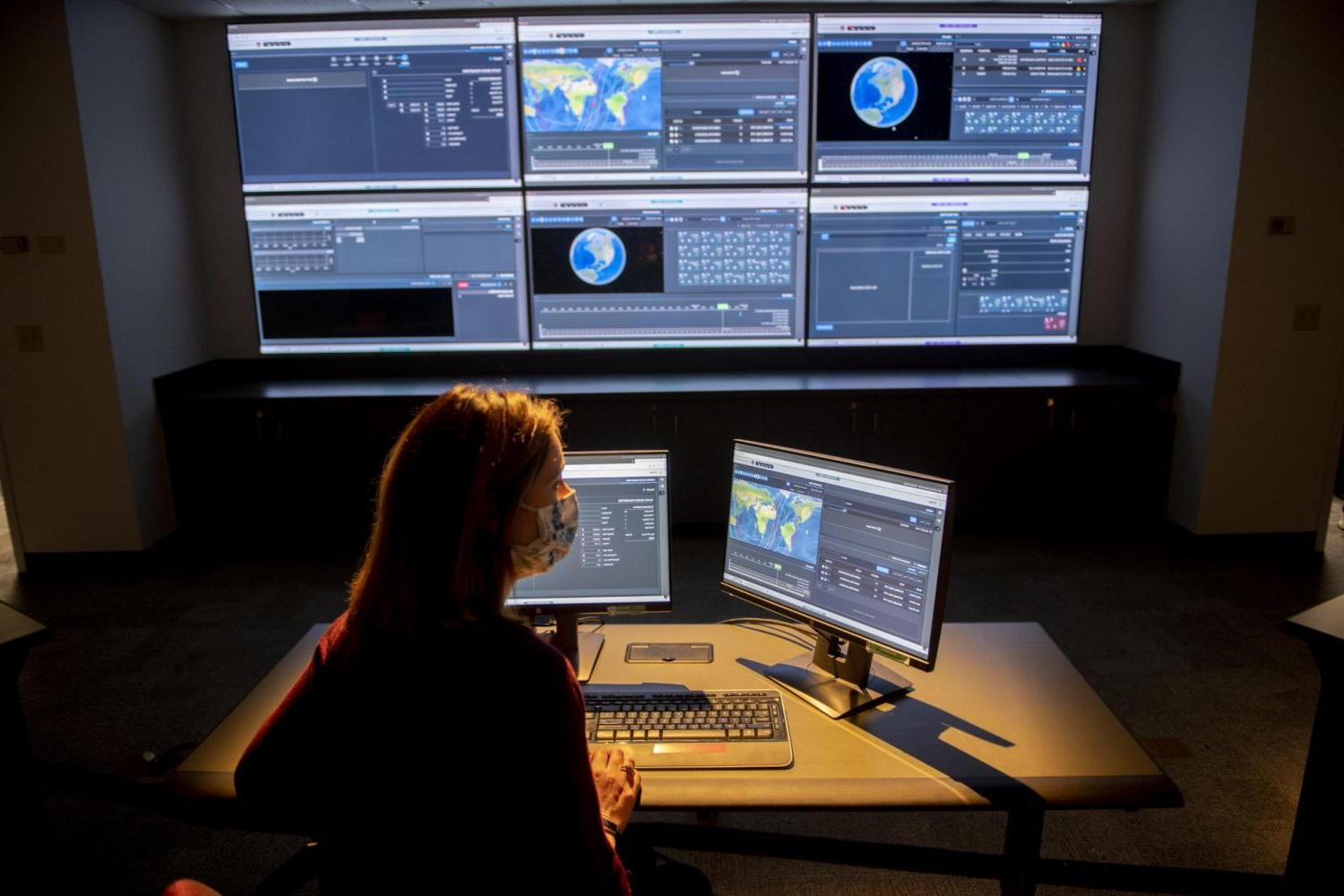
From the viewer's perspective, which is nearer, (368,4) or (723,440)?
(368,4)

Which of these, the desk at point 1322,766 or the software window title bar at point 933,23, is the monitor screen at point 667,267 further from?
the desk at point 1322,766

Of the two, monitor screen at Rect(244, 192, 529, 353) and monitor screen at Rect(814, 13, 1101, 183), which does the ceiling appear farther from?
monitor screen at Rect(244, 192, 529, 353)

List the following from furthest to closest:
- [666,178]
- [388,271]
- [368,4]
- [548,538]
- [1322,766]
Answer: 1. [388,271]
2. [666,178]
3. [368,4]
4. [1322,766]
5. [548,538]

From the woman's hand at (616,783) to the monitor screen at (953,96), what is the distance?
3.50 meters

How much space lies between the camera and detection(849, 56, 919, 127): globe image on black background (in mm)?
4148

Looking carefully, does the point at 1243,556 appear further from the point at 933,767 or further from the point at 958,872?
the point at 933,767

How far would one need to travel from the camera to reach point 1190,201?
13.0 feet

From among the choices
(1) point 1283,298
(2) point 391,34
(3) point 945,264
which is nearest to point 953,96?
(3) point 945,264

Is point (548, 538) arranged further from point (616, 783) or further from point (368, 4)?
point (368, 4)

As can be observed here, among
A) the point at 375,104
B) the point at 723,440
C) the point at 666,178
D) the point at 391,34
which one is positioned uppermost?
the point at 391,34

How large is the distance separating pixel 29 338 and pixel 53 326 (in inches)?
4.7

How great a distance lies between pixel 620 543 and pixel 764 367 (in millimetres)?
2848

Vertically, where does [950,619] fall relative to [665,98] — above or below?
below

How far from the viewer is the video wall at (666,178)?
4.12 m
